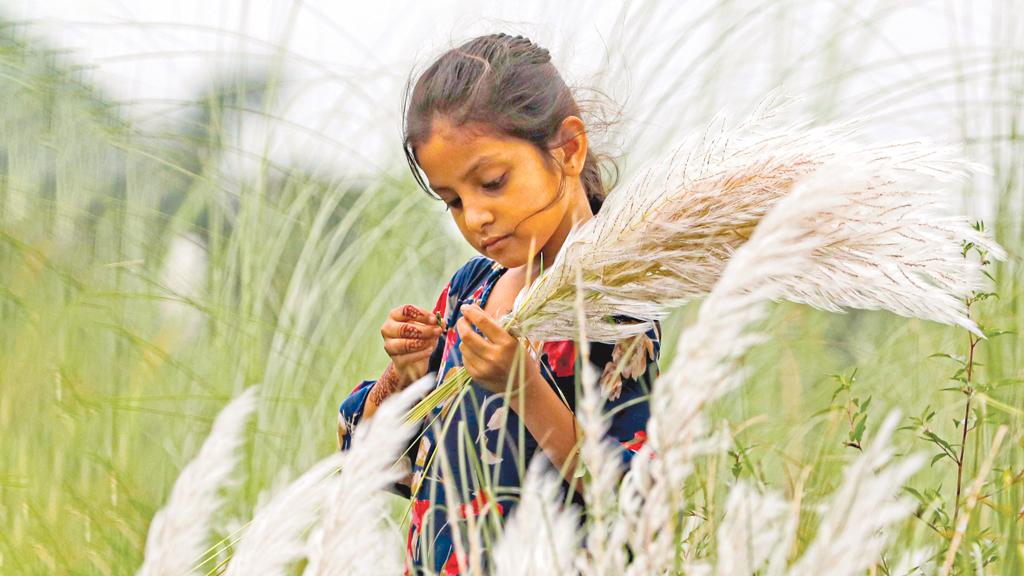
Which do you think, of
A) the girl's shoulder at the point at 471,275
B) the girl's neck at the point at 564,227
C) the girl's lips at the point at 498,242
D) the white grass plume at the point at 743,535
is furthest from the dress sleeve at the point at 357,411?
the white grass plume at the point at 743,535

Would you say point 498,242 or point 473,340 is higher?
point 498,242

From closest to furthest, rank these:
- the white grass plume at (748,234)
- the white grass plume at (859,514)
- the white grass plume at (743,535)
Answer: the white grass plume at (859,514)
the white grass plume at (743,535)
the white grass plume at (748,234)

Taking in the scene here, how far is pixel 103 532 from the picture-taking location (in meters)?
2.04

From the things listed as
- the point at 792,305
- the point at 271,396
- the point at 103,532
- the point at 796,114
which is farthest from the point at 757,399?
the point at 103,532

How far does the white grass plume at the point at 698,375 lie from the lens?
77 centimetres

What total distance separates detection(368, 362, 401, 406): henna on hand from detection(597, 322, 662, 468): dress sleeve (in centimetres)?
41

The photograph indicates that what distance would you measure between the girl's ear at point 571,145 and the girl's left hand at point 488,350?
1.40 feet

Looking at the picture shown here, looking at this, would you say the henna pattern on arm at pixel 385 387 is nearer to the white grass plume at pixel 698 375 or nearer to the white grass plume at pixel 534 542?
the white grass plume at pixel 534 542

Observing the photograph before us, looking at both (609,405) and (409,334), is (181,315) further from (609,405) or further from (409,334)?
(609,405)

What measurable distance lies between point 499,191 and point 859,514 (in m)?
1.02

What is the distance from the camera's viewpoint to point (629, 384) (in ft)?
5.53

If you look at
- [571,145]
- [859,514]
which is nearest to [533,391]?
[571,145]

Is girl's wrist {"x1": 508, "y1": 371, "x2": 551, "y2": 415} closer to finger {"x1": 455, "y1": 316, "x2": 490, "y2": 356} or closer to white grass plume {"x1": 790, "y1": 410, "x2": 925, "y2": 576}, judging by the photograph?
finger {"x1": 455, "y1": 316, "x2": 490, "y2": 356}

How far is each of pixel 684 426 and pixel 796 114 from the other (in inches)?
74.4
